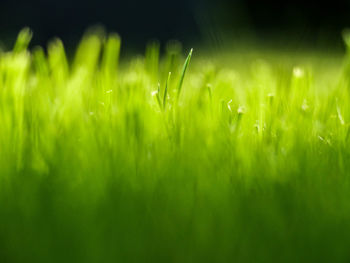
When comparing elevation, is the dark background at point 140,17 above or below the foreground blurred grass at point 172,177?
above

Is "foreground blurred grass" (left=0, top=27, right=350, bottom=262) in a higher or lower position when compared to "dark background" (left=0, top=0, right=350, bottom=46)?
lower

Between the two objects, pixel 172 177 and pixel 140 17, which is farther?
pixel 140 17

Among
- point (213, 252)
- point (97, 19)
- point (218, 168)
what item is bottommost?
point (213, 252)

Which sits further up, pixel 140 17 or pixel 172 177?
pixel 140 17

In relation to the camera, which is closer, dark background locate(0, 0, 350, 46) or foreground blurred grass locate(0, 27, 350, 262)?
foreground blurred grass locate(0, 27, 350, 262)

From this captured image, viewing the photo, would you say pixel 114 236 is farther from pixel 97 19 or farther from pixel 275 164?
pixel 97 19

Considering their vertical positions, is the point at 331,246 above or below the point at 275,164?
below

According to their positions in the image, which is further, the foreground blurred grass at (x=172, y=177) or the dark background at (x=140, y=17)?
the dark background at (x=140, y=17)

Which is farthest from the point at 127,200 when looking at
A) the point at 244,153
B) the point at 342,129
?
the point at 342,129
